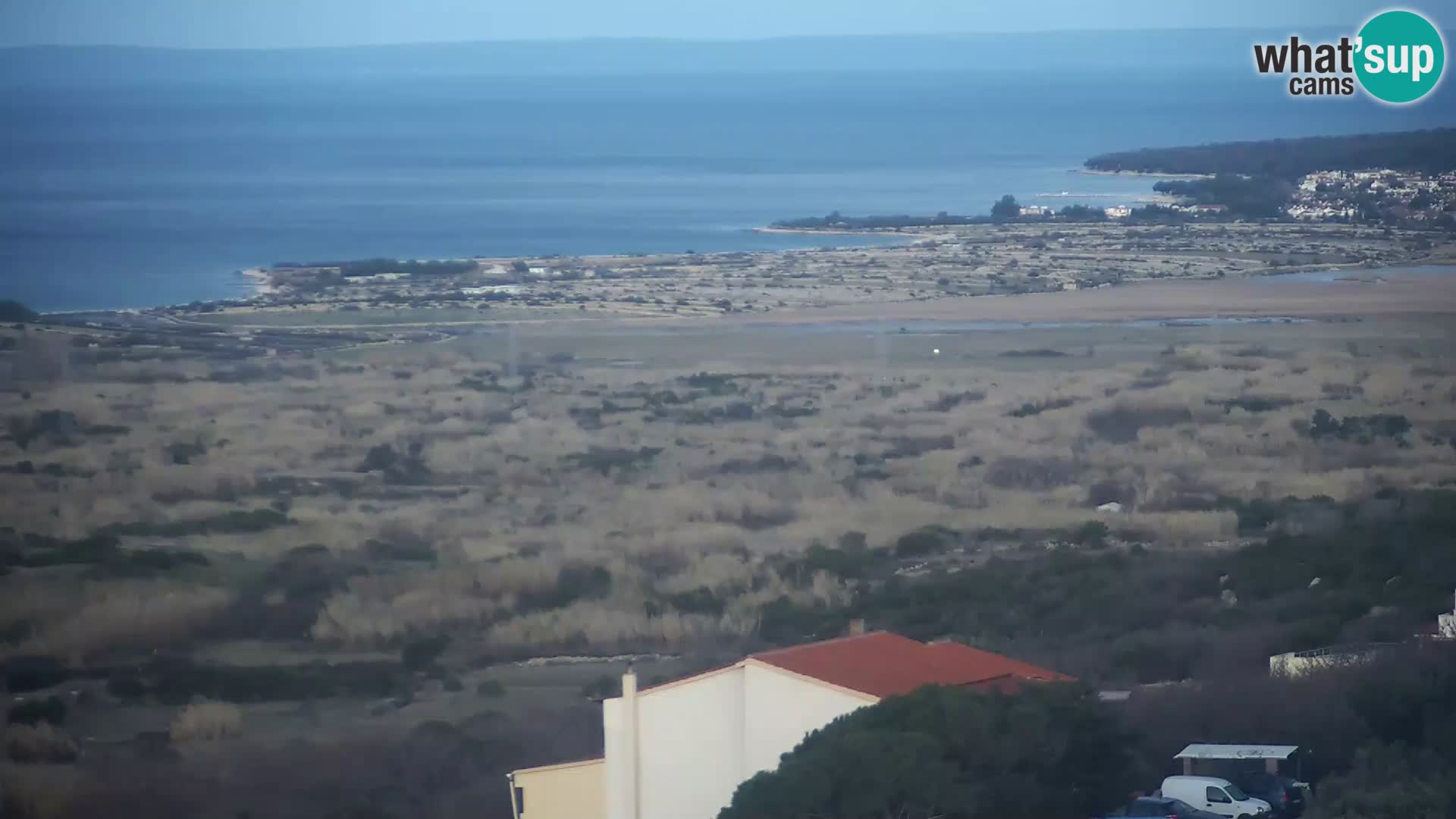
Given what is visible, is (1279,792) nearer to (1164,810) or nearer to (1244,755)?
(1244,755)

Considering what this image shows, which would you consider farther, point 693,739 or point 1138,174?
point 1138,174

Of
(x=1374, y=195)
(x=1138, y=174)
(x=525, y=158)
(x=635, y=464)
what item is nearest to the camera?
(x=635, y=464)

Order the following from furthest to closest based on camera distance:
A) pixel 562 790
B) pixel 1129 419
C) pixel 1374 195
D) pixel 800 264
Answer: pixel 800 264 → pixel 1374 195 → pixel 1129 419 → pixel 562 790

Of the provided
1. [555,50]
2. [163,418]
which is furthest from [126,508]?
[555,50]

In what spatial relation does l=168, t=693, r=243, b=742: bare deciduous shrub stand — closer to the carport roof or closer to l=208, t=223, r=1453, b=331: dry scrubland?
the carport roof

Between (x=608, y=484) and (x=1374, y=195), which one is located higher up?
(x=1374, y=195)

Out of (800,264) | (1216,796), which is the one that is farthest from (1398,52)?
(800,264)

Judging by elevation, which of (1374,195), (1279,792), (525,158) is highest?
(525,158)
